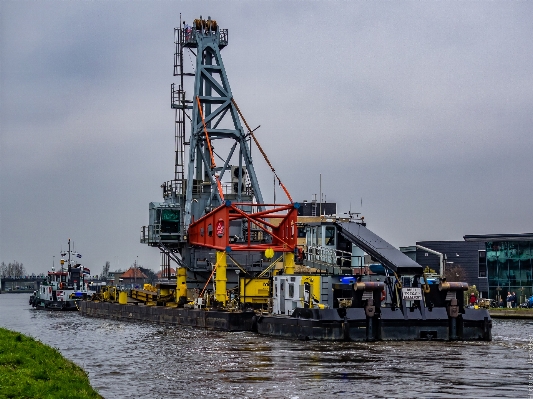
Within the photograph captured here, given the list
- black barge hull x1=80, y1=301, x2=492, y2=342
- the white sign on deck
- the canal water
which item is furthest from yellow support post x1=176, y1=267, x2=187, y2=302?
the white sign on deck

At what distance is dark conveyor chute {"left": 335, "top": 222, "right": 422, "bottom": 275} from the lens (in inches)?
1818

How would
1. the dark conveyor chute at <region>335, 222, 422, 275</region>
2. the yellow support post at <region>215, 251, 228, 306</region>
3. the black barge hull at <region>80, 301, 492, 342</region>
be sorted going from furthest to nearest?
the yellow support post at <region>215, 251, 228, 306</region> < the dark conveyor chute at <region>335, 222, 422, 275</region> < the black barge hull at <region>80, 301, 492, 342</region>

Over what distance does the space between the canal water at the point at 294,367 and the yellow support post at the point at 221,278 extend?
19.1ft

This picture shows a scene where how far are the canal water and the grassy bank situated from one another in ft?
6.15

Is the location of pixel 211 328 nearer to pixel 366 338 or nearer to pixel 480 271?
pixel 366 338

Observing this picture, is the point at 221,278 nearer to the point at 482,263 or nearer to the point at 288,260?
the point at 288,260

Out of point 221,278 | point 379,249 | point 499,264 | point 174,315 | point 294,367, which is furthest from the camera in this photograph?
point 499,264

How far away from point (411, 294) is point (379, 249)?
4.94 meters

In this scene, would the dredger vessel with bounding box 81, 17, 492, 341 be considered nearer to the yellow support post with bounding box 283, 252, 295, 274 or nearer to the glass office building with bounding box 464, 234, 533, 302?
the yellow support post with bounding box 283, 252, 295, 274

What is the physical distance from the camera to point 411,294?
44.8 m

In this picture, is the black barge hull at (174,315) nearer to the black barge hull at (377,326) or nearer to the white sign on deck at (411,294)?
the black barge hull at (377,326)

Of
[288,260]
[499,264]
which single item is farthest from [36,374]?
[499,264]

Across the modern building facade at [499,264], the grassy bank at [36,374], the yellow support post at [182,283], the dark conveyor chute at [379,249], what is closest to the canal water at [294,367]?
the grassy bank at [36,374]

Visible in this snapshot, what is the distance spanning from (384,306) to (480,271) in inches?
2219
